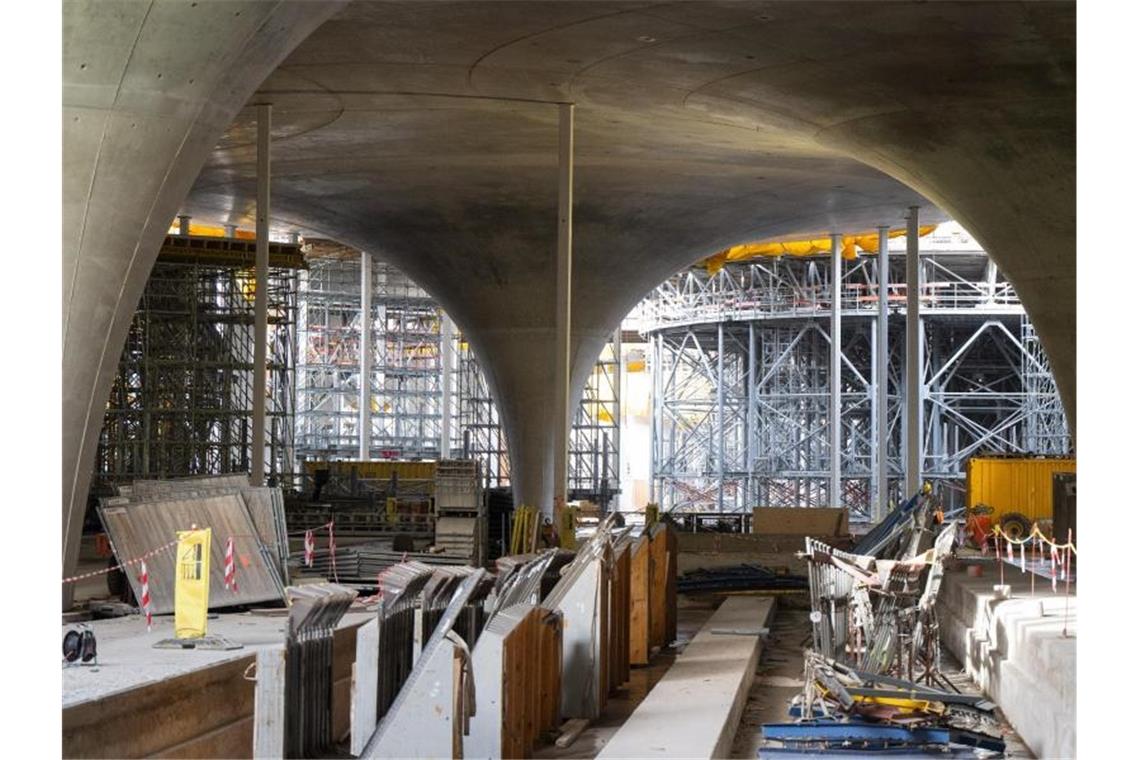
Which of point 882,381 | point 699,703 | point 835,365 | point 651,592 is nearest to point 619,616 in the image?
point 699,703

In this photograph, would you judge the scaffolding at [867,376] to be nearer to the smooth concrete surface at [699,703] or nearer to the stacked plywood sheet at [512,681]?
the smooth concrete surface at [699,703]

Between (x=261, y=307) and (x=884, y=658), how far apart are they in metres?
12.6

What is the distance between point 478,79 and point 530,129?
355 cm

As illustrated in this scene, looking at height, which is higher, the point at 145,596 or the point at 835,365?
the point at 835,365

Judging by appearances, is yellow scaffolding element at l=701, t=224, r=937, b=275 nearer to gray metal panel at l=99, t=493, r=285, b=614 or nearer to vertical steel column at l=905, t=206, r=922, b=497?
vertical steel column at l=905, t=206, r=922, b=497

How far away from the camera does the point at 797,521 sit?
95.5 feet

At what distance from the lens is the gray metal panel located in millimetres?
14109

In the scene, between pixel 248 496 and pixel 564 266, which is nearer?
pixel 248 496

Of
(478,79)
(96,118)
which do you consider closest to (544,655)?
(96,118)

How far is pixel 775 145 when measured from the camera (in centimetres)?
2673

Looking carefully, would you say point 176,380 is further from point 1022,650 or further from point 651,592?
point 1022,650

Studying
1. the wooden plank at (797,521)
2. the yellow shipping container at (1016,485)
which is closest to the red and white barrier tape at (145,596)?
the wooden plank at (797,521)

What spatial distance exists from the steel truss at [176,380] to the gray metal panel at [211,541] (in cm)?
1590

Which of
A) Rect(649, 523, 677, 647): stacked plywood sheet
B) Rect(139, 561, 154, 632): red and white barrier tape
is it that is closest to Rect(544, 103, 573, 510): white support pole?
Rect(649, 523, 677, 647): stacked plywood sheet
